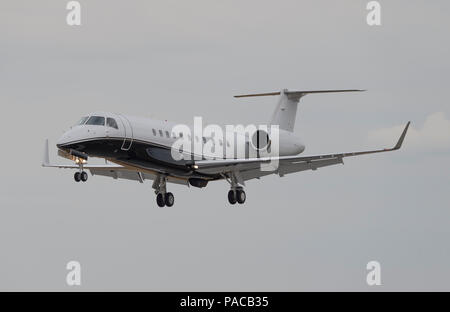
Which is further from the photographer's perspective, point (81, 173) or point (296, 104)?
point (296, 104)

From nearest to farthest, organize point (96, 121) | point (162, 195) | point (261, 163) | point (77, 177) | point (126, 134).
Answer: point (77, 177)
point (96, 121)
point (126, 134)
point (261, 163)
point (162, 195)

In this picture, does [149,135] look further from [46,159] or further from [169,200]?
[46,159]

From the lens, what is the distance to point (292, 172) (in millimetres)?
55312

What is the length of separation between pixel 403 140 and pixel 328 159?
5259 millimetres

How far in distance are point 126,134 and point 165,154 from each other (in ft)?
7.58

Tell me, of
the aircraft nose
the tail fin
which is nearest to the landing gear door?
the aircraft nose

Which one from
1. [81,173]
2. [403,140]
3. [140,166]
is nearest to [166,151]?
[140,166]

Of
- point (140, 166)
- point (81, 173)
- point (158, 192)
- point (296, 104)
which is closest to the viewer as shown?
point (81, 173)

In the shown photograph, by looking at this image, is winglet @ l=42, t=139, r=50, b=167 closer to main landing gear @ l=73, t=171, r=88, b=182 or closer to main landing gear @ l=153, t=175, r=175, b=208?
main landing gear @ l=153, t=175, r=175, b=208

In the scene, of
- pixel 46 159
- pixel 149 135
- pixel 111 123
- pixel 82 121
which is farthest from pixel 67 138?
pixel 46 159

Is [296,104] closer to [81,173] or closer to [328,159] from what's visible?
[328,159]

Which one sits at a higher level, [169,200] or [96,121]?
[96,121]

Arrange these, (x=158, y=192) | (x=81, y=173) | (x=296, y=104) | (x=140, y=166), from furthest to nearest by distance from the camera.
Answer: (x=296, y=104) < (x=158, y=192) < (x=140, y=166) < (x=81, y=173)

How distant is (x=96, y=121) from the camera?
49.6m
